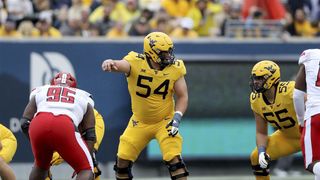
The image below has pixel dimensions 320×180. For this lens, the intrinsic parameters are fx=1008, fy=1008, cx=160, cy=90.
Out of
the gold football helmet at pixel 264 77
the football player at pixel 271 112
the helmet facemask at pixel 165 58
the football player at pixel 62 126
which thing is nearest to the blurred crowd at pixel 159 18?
the football player at pixel 271 112

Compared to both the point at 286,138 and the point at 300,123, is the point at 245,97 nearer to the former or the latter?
the point at 286,138

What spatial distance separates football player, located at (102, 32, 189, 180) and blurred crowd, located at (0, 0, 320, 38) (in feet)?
15.4

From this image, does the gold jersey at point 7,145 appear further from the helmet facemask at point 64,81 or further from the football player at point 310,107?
the football player at point 310,107

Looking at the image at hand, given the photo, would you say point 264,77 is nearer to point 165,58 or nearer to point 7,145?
point 165,58

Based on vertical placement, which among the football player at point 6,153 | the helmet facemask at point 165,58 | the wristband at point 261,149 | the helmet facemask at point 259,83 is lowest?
the wristband at point 261,149

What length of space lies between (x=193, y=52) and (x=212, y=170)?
1.83 m

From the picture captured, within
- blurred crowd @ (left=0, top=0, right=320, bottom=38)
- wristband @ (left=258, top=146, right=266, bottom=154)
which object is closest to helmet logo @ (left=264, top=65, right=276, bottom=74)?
wristband @ (left=258, top=146, right=266, bottom=154)

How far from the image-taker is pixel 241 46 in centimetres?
1562

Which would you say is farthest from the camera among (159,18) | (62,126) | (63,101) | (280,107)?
(159,18)

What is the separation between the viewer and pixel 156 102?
1152 centimetres

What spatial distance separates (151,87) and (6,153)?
1788 millimetres

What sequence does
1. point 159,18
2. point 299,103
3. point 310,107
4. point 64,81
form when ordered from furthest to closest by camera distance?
point 159,18 → point 299,103 → point 64,81 → point 310,107

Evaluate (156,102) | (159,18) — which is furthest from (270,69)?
(159,18)

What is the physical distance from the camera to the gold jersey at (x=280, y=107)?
449 inches
